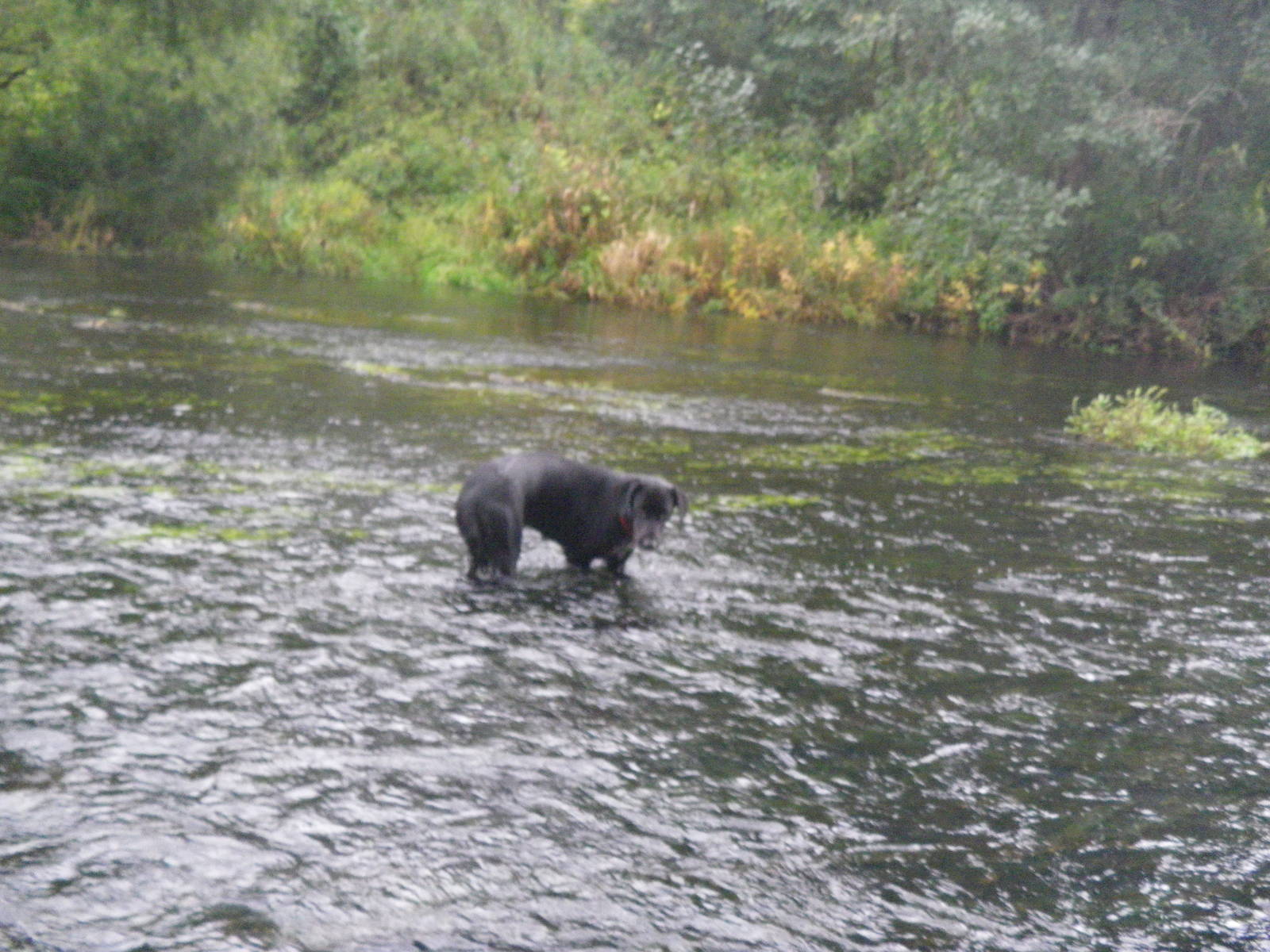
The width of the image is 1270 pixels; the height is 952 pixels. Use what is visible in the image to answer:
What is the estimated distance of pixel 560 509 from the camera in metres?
7.82

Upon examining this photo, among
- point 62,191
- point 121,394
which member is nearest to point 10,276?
point 62,191

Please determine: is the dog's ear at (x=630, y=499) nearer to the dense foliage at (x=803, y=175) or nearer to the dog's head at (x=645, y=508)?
the dog's head at (x=645, y=508)

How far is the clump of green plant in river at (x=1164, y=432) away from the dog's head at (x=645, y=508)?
27.8 feet

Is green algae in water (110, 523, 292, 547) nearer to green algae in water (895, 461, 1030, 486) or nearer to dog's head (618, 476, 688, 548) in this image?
dog's head (618, 476, 688, 548)

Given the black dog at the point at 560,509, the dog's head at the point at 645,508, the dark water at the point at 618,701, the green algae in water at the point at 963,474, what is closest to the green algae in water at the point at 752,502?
the dark water at the point at 618,701

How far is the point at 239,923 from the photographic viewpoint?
3.81 metres

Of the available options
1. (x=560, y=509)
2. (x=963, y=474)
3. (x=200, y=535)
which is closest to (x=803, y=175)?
(x=963, y=474)

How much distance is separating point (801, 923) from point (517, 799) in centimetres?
119

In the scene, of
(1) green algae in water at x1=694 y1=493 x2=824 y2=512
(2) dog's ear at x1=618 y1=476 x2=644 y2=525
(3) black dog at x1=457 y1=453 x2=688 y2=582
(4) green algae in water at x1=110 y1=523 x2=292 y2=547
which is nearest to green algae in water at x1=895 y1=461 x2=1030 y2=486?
(1) green algae in water at x1=694 y1=493 x2=824 y2=512

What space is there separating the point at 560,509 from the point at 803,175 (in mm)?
26581

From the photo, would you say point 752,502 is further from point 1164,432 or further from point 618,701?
point 1164,432

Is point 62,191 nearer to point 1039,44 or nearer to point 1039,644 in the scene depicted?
point 1039,44

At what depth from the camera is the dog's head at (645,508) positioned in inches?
295

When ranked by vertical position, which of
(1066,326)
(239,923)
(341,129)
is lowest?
(239,923)
